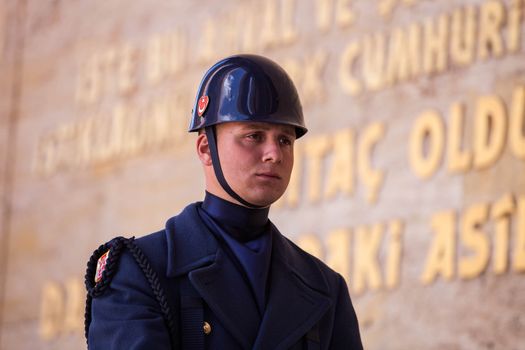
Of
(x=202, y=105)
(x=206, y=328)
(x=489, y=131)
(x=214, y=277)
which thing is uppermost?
(x=489, y=131)

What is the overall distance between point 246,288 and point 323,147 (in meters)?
4.56

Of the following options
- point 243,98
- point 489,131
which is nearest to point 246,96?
point 243,98

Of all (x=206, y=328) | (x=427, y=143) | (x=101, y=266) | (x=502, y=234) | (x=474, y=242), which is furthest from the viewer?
(x=427, y=143)

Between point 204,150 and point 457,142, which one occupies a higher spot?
point 457,142

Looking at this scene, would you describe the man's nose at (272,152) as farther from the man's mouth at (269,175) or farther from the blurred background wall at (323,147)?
the blurred background wall at (323,147)

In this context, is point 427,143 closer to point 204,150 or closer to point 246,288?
point 204,150

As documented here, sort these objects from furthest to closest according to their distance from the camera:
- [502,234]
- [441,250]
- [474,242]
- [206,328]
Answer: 1. [441,250]
2. [474,242]
3. [502,234]
4. [206,328]

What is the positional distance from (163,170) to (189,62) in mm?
806

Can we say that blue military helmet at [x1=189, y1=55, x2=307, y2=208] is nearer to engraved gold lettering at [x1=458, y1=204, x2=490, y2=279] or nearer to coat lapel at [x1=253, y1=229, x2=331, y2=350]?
coat lapel at [x1=253, y1=229, x2=331, y2=350]

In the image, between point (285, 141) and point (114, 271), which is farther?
point (285, 141)

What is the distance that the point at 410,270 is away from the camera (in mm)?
6562

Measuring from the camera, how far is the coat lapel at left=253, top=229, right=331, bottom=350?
2.78 metres

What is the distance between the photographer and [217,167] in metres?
2.91

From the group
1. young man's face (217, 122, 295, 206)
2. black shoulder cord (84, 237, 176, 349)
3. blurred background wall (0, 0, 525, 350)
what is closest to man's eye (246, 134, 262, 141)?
young man's face (217, 122, 295, 206)
